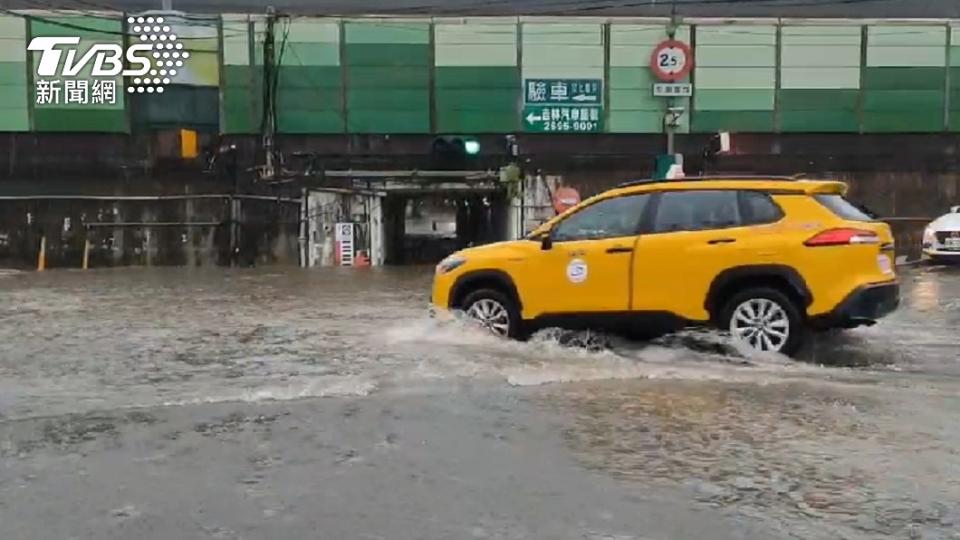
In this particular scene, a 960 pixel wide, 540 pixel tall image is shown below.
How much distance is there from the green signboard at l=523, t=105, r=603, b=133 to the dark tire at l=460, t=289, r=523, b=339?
19.5 metres

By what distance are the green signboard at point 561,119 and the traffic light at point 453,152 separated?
1714 millimetres

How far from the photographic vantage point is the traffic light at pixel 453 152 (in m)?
28.8

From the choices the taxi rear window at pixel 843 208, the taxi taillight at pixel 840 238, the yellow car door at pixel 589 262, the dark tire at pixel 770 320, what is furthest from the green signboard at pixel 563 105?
the taxi taillight at pixel 840 238

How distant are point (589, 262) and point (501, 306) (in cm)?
106

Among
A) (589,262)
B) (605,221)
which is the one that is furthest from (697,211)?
(589,262)

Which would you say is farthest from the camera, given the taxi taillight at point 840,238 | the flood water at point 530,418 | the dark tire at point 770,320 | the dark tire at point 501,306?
the dark tire at point 501,306

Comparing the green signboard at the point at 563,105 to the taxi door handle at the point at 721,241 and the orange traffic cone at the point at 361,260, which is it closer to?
the orange traffic cone at the point at 361,260

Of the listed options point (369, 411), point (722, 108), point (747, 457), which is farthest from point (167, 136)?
point (747, 457)

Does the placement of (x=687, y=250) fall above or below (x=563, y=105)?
below

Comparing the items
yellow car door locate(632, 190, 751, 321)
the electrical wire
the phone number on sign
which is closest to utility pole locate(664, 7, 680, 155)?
the phone number on sign

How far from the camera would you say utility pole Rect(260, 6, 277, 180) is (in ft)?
95.9

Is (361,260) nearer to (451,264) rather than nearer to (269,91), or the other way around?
(269,91)

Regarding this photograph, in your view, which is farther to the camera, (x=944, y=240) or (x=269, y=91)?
(x=269, y=91)

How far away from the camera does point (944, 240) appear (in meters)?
20.3
